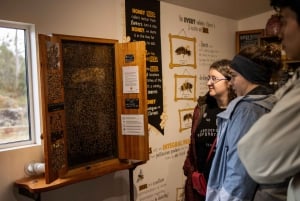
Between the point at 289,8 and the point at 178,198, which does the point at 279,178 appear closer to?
the point at 289,8

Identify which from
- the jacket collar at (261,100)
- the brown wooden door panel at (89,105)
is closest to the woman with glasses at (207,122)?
the brown wooden door panel at (89,105)

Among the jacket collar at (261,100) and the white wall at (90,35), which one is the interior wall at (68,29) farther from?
the jacket collar at (261,100)

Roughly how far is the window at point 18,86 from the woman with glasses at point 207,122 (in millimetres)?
1103

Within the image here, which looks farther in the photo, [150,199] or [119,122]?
[150,199]

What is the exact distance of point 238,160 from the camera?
133cm

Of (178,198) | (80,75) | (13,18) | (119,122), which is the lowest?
(178,198)

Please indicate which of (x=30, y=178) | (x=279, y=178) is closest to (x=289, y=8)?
(x=279, y=178)

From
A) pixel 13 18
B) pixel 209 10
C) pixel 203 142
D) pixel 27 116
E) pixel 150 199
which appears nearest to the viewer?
pixel 13 18

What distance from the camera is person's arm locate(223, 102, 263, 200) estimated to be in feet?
4.28

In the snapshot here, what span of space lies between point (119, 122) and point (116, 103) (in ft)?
0.46

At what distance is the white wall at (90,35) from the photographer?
190cm

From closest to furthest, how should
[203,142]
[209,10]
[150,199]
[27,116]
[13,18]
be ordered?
[13,18]
[27,116]
[203,142]
[150,199]
[209,10]

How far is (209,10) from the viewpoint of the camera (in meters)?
3.65

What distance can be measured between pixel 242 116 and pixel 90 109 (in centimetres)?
118
